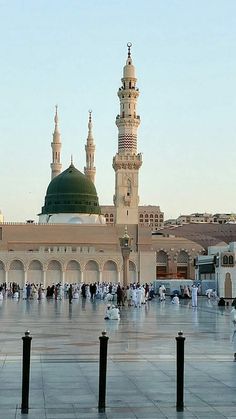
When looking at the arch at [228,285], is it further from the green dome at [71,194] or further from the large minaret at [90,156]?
the large minaret at [90,156]

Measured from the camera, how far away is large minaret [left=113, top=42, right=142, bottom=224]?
Answer: 60.3 meters

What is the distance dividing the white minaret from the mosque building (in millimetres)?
93

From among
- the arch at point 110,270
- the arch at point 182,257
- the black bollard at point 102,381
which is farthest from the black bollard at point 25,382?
the arch at point 182,257

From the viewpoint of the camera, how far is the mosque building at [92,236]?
191ft

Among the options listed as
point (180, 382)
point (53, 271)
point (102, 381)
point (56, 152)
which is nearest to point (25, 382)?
point (102, 381)

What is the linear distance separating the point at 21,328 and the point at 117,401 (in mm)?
7901

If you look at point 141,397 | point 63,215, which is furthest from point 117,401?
point 63,215

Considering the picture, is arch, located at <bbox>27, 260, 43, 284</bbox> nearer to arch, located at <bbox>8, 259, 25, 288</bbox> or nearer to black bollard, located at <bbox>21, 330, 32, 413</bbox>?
arch, located at <bbox>8, 259, 25, 288</bbox>

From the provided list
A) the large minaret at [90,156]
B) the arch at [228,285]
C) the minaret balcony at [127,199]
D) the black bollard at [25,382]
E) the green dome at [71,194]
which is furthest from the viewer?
the large minaret at [90,156]

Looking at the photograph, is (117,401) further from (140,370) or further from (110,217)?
(110,217)

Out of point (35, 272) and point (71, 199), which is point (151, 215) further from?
point (35, 272)

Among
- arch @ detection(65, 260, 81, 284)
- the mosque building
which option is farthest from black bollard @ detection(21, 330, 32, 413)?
arch @ detection(65, 260, 81, 284)

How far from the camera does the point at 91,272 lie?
192ft

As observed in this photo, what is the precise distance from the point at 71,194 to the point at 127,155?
7.10 m
